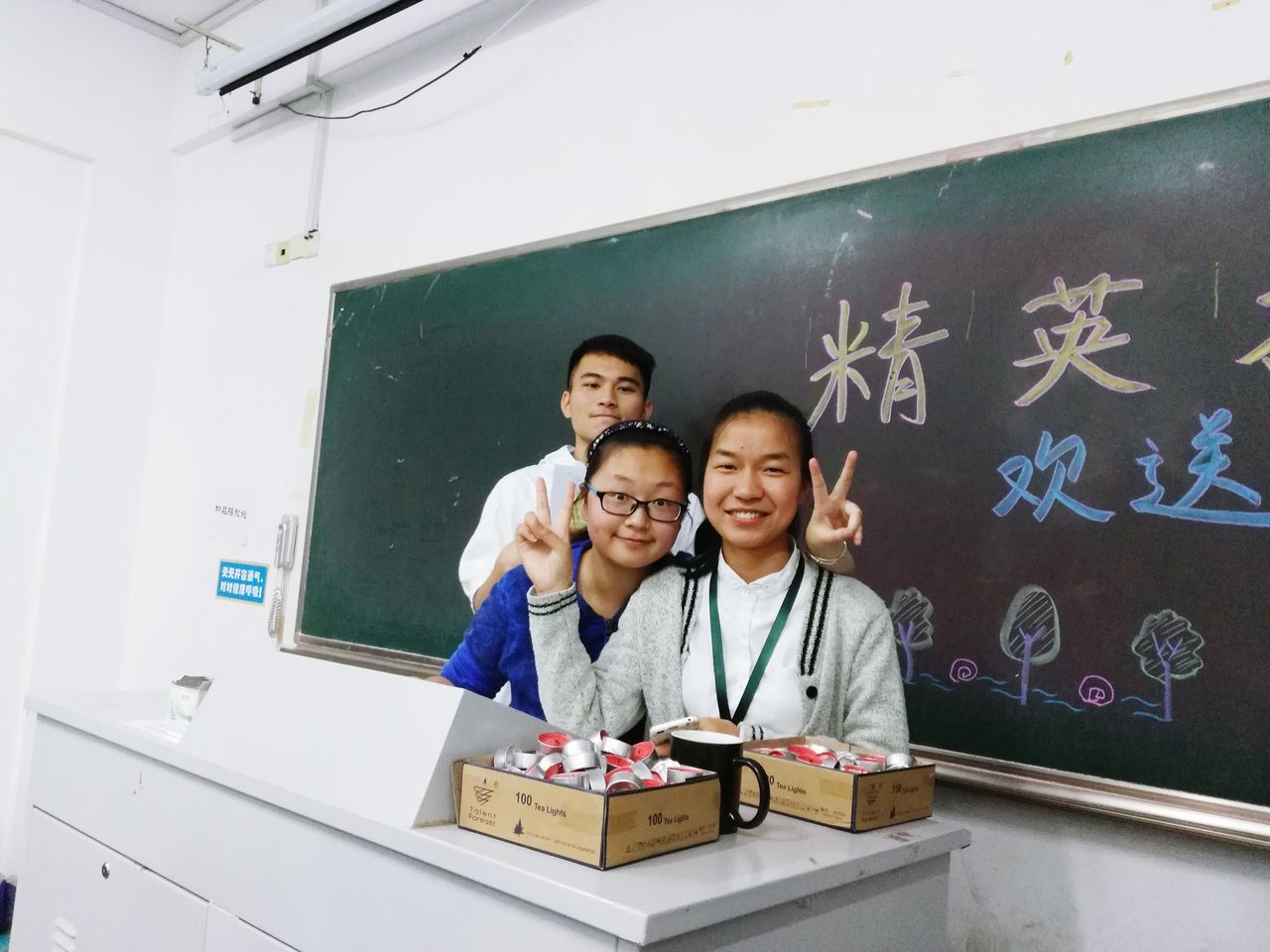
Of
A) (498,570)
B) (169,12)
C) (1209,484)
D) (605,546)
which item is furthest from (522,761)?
(169,12)

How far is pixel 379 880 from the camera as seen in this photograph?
118cm

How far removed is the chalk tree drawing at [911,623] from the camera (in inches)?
67.4

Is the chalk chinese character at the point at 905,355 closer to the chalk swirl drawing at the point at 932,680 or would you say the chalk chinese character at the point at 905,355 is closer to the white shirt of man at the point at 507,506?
the chalk swirl drawing at the point at 932,680

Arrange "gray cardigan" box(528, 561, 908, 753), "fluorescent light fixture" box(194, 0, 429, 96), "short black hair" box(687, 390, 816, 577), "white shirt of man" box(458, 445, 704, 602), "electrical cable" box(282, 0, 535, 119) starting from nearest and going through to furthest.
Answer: "gray cardigan" box(528, 561, 908, 753), "short black hair" box(687, 390, 816, 577), "white shirt of man" box(458, 445, 704, 602), "fluorescent light fixture" box(194, 0, 429, 96), "electrical cable" box(282, 0, 535, 119)

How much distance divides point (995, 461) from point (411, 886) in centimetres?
118

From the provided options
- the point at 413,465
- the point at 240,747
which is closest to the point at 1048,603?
the point at 240,747

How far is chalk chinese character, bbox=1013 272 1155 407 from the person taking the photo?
1.55m

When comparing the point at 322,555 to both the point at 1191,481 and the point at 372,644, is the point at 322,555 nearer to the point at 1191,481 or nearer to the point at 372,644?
the point at 372,644

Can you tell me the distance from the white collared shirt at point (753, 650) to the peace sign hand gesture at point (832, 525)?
7 centimetres

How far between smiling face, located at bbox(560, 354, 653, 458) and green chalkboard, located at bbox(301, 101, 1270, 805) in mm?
79

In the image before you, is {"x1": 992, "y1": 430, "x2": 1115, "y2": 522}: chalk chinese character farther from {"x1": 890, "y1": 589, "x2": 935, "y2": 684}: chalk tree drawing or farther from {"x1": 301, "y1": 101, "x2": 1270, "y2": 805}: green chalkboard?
{"x1": 890, "y1": 589, "x2": 935, "y2": 684}: chalk tree drawing

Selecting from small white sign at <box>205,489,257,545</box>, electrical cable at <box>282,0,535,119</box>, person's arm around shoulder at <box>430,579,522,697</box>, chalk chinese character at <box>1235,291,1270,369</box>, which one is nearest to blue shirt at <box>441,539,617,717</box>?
person's arm around shoulder at <box>430,579,522,697</box>

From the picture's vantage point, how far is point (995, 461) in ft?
5.45

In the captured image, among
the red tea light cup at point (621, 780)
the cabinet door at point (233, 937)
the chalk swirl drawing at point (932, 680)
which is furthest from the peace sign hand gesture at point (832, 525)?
the cabinet door at point (233, 937)
